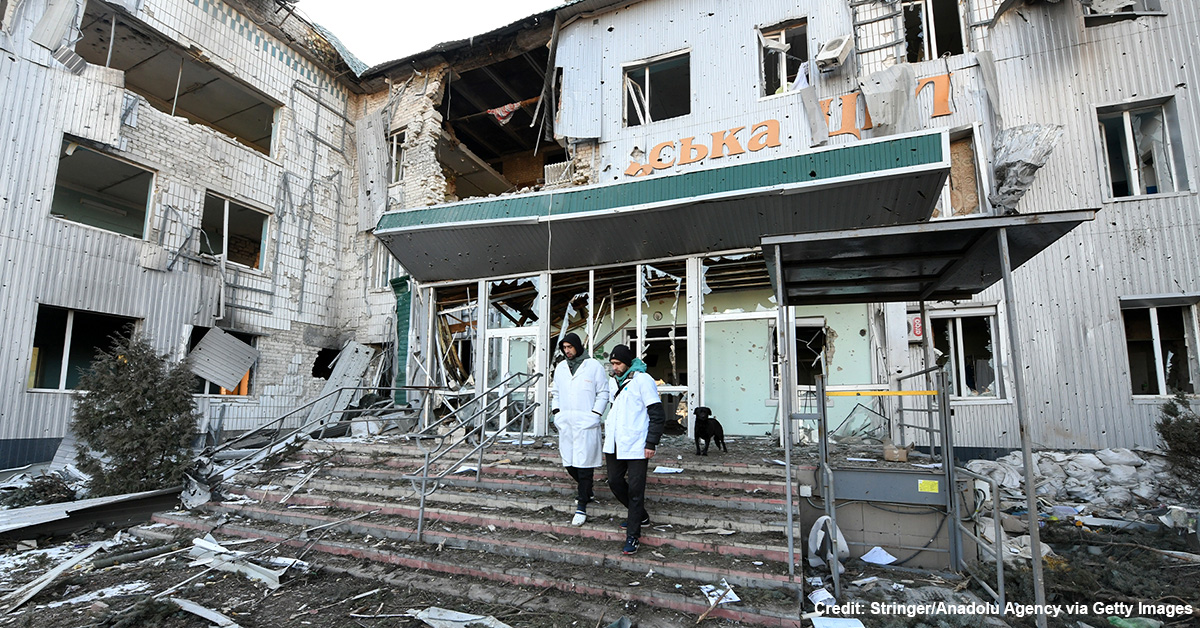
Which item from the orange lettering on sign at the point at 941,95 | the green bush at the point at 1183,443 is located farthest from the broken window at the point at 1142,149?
the green bush at the point at 1183,443

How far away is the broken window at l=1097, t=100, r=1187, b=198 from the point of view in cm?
962

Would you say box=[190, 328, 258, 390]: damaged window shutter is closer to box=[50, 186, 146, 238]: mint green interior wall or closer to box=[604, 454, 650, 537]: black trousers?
box=[50, 186, 146, 238]: mint green interior wall

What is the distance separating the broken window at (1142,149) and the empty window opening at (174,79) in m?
18.0

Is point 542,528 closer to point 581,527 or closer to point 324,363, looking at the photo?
point 581,527

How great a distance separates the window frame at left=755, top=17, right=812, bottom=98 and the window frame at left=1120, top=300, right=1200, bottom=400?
6.62m

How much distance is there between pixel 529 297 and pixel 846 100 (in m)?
6.88

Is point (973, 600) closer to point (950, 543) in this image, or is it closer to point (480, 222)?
point (950, 543)

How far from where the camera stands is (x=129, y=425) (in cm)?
734

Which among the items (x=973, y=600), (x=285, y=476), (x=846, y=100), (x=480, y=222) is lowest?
(x=973, y=600)

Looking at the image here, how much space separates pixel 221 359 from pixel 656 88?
37.5ft

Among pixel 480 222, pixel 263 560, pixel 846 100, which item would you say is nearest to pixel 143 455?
pixel 263 560

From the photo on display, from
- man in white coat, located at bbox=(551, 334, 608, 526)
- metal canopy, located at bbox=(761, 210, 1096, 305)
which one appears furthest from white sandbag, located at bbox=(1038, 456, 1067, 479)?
man in white coat, located at bbox=(551, 334, 608, 526)

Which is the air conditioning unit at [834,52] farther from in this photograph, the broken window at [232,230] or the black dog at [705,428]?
the broken window at [232,230]

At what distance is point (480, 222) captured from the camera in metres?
9.68
